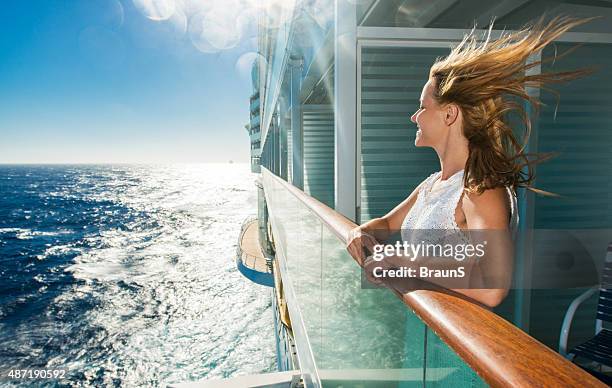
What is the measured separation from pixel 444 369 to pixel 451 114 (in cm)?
93

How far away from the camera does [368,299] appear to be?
1548 mm

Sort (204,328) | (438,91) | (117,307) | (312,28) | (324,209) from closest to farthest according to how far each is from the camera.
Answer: (438,91) → (324,209) → (312,28) → (204,328) → (117,307)

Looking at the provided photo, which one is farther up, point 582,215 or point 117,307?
point 582,215

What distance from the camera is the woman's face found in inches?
56.6

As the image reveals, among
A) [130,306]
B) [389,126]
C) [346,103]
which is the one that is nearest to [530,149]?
[389,126]

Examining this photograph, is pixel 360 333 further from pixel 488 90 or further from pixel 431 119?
pixel 488 90

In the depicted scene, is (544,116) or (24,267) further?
(24,267)

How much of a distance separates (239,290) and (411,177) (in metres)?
25.7

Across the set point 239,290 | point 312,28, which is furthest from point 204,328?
point 312,28

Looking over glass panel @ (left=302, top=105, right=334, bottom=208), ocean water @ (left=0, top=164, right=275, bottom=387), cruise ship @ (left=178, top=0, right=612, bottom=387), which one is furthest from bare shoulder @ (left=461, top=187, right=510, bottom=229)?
ocean water @ (left=0, top=164, right=275, bottom=387)

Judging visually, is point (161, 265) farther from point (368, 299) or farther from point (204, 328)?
point (368, 299)

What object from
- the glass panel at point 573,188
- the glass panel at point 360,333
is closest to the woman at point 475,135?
the glass panel at point 360,333

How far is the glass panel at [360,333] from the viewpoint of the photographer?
108cm

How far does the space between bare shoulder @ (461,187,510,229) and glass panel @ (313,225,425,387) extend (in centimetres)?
33
